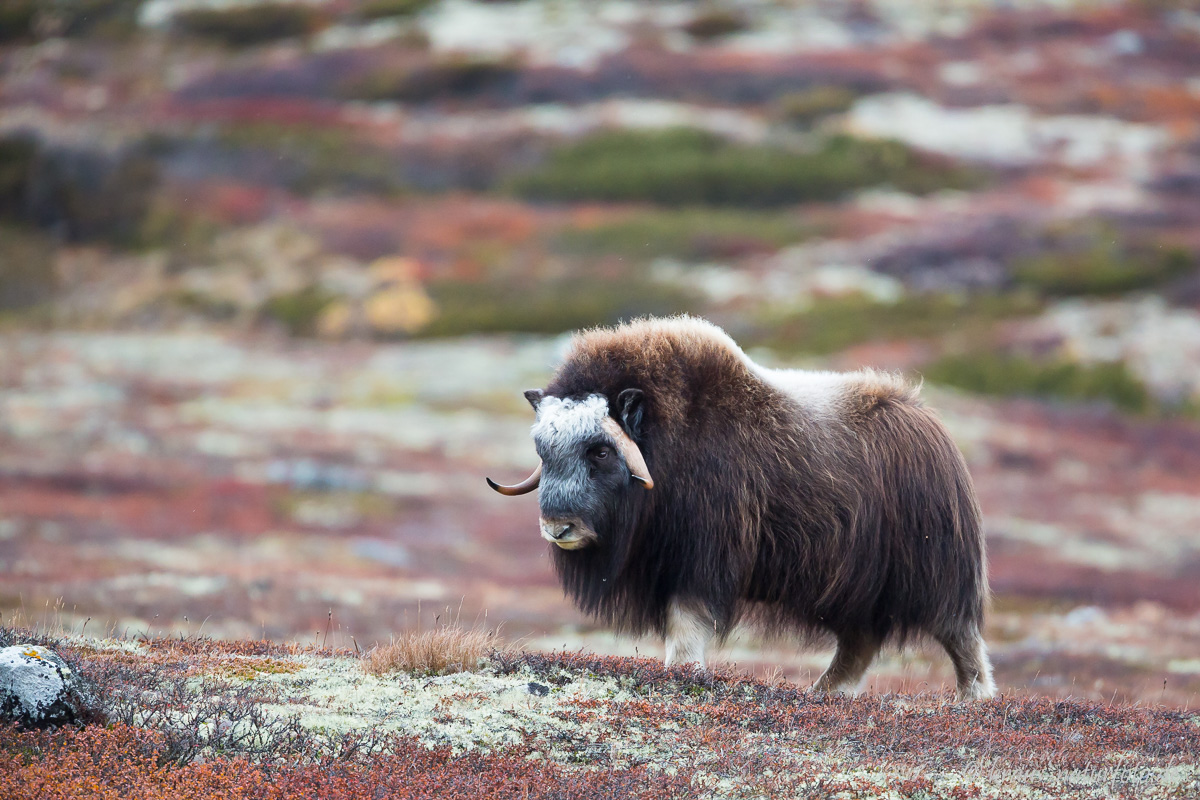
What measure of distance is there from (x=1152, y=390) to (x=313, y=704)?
2360 cm

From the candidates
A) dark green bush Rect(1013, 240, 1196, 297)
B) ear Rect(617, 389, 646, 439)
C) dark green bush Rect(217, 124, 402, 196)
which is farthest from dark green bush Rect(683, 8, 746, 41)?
ear Rect(617, 389, 646, 439)

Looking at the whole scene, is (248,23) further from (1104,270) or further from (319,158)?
(1104,270)

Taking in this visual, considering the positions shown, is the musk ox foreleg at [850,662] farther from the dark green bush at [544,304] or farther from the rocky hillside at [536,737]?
the dark green bush at [544,304]

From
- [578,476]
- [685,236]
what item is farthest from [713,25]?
[578,476]

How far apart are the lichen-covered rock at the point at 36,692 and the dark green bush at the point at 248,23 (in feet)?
137

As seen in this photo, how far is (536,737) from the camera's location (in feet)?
16.7

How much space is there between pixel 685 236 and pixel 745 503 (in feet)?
91.7

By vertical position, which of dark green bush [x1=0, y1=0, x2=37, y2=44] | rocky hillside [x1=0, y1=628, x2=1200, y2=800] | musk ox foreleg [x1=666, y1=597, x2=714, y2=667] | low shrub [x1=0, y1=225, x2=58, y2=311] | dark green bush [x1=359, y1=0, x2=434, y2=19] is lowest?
rocky hillside [x1=0, y1=628, x2=1200, y2=800]

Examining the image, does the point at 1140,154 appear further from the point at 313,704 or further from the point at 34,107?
the point at 313,704

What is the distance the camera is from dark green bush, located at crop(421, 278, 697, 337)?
29.5 meters

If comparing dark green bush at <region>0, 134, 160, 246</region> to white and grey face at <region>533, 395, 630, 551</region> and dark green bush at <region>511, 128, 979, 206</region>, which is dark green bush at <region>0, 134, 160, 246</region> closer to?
dark green bush at <region>511, 128, 979, 206</region>

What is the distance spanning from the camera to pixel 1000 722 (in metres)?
6.11

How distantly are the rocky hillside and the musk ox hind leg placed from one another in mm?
588

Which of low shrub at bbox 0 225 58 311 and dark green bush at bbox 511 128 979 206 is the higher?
dark green bush at bbox 511 128 979 206
